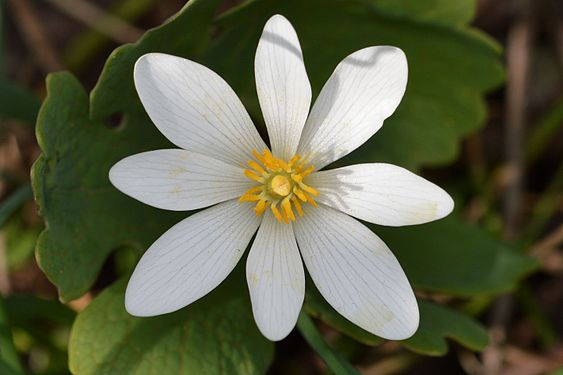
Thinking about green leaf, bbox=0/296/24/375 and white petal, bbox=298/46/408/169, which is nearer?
white petal, bbox=298/46/408/169

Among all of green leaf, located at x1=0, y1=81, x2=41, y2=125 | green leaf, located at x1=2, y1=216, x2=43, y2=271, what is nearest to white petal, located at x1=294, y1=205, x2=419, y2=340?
green leaf, located at x1=0, y1=81, x2=41, y2=125

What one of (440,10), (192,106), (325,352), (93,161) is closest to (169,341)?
(325,352)

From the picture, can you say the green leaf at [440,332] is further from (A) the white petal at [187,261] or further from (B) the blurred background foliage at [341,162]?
(A) the white petal at [187,261]

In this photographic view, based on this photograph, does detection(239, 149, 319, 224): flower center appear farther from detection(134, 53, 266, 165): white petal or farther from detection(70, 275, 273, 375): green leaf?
detection(70, 275, 273, 375): green leaf

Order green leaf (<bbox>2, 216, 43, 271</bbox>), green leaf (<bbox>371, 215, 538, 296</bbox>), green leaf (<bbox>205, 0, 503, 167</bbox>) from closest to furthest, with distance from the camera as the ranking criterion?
green leaf (<bbox>205, 0, 503, 167</bbox>) < green leaf (<bbox>371, 215, 538, 296</bbox>) < green leaf (<bbox>2, 216, 43, 271</bbox>)

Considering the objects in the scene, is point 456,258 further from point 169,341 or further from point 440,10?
point 169,341

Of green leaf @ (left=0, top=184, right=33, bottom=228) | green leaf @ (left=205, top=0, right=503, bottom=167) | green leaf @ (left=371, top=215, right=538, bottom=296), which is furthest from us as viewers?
green leaf @ (left=371, top=215, right=538, bottom=296)
